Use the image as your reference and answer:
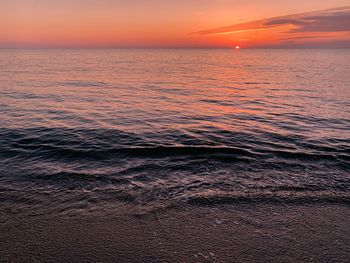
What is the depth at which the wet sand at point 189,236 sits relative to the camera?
22.6 ft

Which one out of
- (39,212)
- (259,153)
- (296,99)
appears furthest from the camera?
(296,99)

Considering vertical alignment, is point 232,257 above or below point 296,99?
above

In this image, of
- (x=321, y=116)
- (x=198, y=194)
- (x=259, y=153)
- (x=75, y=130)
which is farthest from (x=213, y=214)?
(x=321, y=116)

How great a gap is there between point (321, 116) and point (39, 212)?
22.3 metres

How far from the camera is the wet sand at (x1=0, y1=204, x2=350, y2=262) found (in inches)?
272

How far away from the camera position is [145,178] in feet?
37.8

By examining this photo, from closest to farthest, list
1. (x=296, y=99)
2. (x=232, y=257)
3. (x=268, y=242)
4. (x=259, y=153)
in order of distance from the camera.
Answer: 1. (x=232, y=257)
2. (x=268, y=242)
3. (x=259, y=153)
4. (x=296, y=99)

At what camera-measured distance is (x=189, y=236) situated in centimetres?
769

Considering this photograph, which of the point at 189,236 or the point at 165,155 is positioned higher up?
the point at 189,236

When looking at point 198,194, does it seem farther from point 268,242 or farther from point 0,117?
point 0,117

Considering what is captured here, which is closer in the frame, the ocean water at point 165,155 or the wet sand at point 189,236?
the wet sand at point 189,236

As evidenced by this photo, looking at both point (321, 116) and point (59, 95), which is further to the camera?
point (59, 95)

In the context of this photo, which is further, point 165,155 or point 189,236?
point 165,155

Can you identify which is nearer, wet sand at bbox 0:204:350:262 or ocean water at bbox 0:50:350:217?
wet sand at bbox 0:204:350:262
